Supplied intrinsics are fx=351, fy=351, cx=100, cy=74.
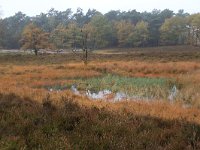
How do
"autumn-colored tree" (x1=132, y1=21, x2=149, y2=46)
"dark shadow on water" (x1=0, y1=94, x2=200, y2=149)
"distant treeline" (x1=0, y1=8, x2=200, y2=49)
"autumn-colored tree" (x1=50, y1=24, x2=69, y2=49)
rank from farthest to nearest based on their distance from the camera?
"autumn-colored tree" (x1=132, y1=21, x2=149, y2=46) → "distant treeline" (x1=0, y1=8, x2=200, y2=49) → "autumn-colored tree" (x1=50, y1=24, x2=69, y2=49) → "dark shadow on water" (x1=0, y1=94, x2=200, y2=149)

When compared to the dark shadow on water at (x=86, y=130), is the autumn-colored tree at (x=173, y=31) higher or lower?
higher

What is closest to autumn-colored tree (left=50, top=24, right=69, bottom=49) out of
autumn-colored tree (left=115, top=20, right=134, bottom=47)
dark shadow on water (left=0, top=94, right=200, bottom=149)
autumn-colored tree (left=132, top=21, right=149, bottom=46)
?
autumn-colored tree (left=115, top=20, right=134, bottom=47)

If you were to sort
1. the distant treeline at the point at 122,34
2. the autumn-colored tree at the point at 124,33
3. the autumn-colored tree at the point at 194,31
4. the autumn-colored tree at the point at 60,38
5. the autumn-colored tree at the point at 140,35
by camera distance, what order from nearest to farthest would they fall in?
the autumn-colored tree at the point at 60,38 → the distant treeline at the point at 122,34 → the autumn-colored tree at the point at 140,35 → the autumn-colored tree at the point at 124,33 → the autumn-colored tree at the point at 194,31

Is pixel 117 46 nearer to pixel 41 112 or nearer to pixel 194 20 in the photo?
pixel 194 20

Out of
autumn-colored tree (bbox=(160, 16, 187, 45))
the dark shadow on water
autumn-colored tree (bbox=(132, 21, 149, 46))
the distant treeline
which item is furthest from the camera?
autumn-colored tree (bbox=(160, 16, 187, 45))

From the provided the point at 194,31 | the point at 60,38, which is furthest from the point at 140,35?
the point at 60,38

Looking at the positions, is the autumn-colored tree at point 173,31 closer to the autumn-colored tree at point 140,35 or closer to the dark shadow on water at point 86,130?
the autumn-colored tree at point 140,35

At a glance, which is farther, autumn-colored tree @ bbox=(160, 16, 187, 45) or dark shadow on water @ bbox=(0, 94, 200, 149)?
autumn-colored tree @ bbox=(160, 16, 187, 45)

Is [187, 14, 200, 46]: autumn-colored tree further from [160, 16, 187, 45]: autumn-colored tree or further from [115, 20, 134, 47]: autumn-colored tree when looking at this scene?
[115, 20, 134, 47]: autumn-colored tree

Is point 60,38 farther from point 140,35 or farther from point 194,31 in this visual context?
point 194,31

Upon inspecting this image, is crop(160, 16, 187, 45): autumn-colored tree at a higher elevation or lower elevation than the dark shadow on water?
higher

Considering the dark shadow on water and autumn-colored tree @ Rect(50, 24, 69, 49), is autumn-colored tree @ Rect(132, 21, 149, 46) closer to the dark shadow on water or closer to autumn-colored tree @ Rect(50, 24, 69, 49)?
autumn-colored tree @ Rect(50, 24, 69, 49)

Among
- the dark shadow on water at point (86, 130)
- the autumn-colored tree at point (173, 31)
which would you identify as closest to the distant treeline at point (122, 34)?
the autumn-colored tree at point (173, 31)

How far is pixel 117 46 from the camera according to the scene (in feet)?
339
